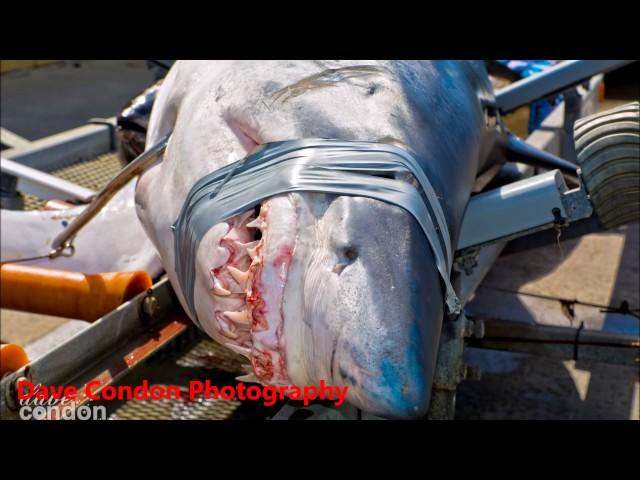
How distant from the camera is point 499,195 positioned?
2.45 metres

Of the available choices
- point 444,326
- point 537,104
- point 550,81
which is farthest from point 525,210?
point 537,104

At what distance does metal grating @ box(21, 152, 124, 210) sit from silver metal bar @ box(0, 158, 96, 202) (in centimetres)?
43

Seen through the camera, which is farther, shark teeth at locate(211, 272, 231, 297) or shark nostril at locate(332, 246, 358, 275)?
shark teeth at locate(211, 272, 231, 297)

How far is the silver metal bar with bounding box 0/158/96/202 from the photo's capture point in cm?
368

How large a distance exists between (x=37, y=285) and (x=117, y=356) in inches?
16.4

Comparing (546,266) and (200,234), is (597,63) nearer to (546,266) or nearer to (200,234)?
(546,266)

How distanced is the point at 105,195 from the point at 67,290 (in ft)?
1.02

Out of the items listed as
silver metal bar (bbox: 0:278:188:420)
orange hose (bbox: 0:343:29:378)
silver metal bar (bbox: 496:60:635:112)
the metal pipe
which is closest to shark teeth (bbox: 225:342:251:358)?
silver metal bar (bbox: 0:278:188:420)

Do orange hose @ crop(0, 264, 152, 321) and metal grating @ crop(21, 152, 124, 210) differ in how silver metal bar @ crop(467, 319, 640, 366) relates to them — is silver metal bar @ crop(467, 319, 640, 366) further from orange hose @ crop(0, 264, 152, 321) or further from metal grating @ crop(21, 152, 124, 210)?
metal grating @ crop(21, 152, 124, 210)

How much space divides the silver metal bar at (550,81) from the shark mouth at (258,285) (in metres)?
2.47

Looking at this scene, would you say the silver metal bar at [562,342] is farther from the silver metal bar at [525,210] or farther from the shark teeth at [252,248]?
the shark teeth at [252,248]

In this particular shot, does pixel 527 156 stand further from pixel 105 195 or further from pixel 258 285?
pixel 258 285

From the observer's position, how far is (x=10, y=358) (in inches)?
91.4
